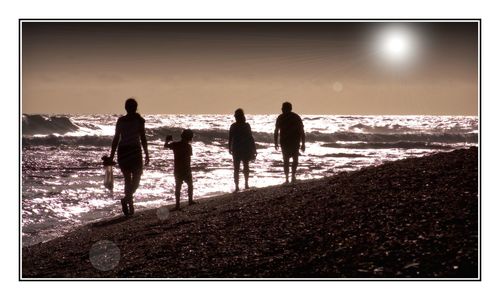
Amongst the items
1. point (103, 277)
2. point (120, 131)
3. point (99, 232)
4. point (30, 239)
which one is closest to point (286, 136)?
point (120, 131)

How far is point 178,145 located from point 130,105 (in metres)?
1.62

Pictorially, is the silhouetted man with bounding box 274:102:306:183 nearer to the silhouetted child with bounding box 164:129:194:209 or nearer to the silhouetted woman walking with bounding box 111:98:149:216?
the silhouetted child with bounding box 164:129:194:209

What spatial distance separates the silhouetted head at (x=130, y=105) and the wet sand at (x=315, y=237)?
6.75ft

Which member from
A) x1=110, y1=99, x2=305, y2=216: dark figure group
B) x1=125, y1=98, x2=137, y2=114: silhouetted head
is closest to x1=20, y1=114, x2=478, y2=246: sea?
x1=110, y1=99, x2=305, y2=216: dark figure group

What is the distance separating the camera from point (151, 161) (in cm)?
2877

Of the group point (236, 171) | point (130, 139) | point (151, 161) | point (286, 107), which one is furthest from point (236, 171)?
point (151, 161)

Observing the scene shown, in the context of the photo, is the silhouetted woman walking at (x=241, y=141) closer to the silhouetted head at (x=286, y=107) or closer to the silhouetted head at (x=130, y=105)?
the silhouetted head at (x=286, y=107)

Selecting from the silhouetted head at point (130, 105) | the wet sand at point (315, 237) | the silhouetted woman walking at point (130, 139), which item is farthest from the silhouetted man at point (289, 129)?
the silhouetted head at point (130, 105)

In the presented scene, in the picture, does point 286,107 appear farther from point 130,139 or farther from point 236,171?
point 130,139

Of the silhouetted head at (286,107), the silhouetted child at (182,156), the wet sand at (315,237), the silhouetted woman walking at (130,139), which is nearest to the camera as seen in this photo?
the wet sand at (315,237)

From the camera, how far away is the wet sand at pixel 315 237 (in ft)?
19.2

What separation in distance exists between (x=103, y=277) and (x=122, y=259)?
2.24 ft

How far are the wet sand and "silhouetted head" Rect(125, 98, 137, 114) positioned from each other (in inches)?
81.0

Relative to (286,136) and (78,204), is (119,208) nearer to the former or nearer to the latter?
(78,204)
